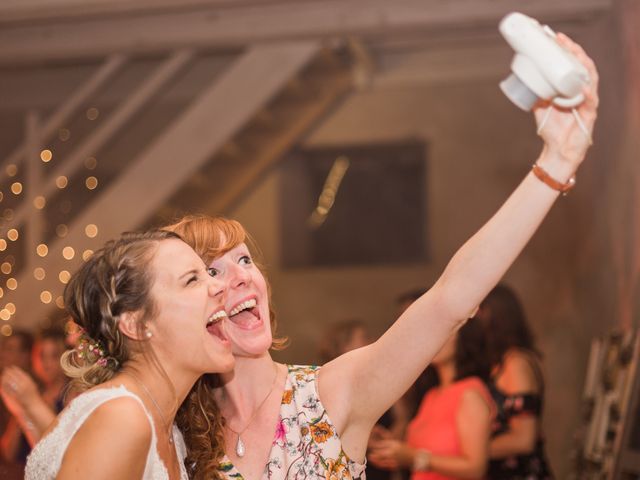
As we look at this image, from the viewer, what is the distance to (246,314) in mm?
2152

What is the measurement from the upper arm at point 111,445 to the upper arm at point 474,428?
1.95 metres

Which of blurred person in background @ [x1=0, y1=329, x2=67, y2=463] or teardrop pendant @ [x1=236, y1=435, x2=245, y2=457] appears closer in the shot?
teardrop pendant @ [x1=236, y1=435, x2=245, y2=457]

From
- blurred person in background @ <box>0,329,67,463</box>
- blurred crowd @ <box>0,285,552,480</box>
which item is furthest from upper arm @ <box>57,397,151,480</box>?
blurred crowd @ <box>0,285,552,480</box>

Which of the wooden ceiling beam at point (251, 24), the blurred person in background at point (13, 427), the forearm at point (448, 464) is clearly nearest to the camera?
the blurred person in background at point (13, 427)

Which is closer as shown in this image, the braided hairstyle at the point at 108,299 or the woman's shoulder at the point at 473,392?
the braided hairstyle at the point at 108,299

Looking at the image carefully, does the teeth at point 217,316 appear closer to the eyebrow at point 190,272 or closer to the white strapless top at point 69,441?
the eyebrow at point 190,272

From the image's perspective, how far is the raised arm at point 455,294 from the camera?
1.57 m

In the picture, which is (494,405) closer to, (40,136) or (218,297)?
(218,297)

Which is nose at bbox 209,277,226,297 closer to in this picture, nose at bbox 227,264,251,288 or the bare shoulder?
nose at bbox 227,264,251,288

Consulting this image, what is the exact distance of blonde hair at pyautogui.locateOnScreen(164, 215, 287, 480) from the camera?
1.90m

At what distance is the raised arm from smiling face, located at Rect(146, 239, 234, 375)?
27cm

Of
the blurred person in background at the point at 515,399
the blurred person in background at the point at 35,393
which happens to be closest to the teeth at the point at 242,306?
Answer: the blurred person in background at the point at 35,393

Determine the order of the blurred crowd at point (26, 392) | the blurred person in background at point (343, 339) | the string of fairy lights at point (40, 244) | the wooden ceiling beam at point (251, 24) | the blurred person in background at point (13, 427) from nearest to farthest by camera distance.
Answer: the blurred person in background at point (13, 427)
the blurred crowd at point (26, 392)
the blurred person in background at point (343, 339)
the wooden ceiling beam at point (251, 24)
the string of fairy lights at point (40, 244)

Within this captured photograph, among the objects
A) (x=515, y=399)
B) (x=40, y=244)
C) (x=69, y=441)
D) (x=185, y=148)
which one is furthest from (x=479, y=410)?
(x=40, y=244)
